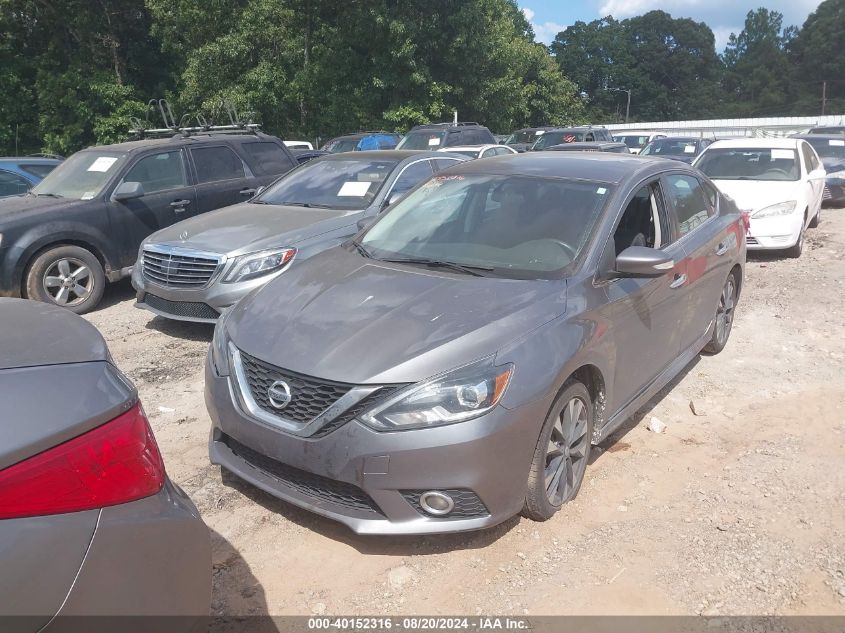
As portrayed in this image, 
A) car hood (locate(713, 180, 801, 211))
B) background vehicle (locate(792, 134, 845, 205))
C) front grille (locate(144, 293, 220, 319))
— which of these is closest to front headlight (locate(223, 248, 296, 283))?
front grille (locate(144, 293, 220, 319))

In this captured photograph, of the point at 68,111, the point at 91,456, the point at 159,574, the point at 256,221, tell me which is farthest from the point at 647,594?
the point at 68,111

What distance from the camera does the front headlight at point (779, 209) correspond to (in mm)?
9242

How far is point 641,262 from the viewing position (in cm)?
375

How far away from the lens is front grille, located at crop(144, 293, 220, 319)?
6047 mm

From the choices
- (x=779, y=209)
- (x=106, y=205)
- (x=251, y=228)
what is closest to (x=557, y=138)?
(x=779, y=209)

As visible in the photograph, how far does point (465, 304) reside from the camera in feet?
11.3

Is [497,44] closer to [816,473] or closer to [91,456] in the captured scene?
[816,473]

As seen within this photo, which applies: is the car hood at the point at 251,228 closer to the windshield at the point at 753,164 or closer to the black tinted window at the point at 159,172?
the black tinted window at the point at 159,172

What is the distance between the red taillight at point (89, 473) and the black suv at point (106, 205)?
6085 millimetres

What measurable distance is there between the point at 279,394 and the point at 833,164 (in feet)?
50.4

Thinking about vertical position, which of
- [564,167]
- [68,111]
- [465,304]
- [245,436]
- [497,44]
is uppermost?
[497,44]

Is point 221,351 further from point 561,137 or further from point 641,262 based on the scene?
point 561,137

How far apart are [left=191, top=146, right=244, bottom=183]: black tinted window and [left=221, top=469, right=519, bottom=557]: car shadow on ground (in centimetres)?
608

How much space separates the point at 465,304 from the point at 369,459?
94 centimetres
